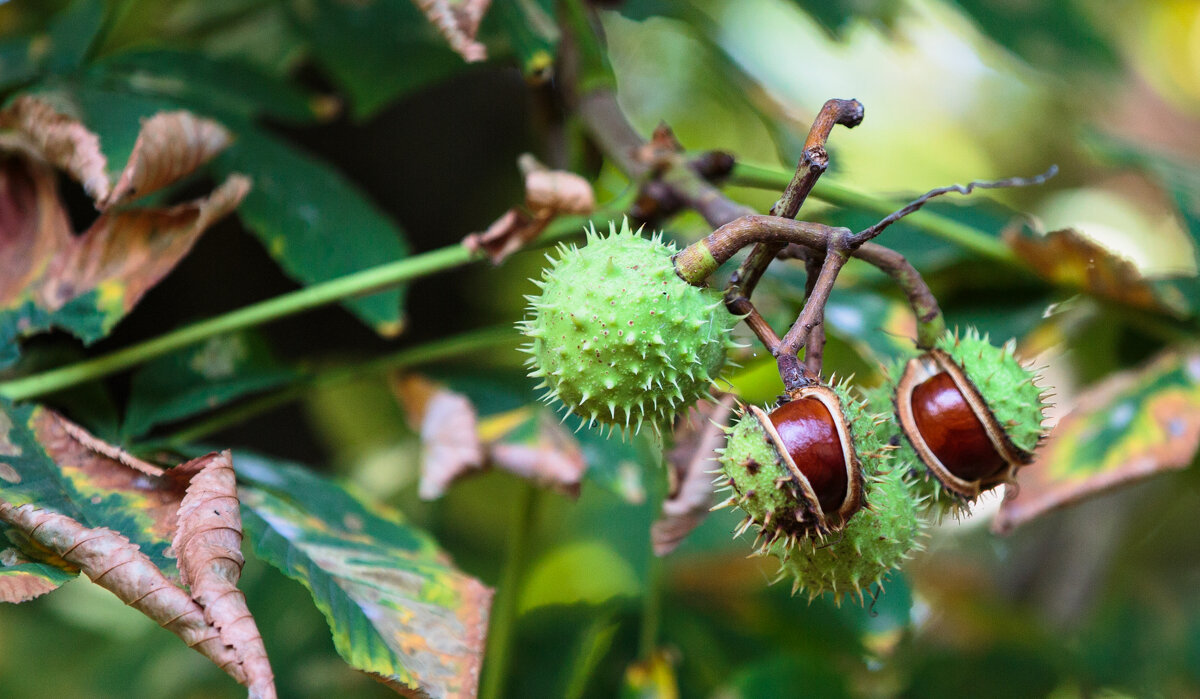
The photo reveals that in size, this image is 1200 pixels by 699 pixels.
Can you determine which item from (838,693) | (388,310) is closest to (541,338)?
(388,310)

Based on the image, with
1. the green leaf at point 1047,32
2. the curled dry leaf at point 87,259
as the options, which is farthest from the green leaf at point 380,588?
the green leaf at point 1047,32

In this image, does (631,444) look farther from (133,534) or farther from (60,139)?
(60,139)

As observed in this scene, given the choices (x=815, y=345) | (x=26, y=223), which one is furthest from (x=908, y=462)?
(x=26, y=223)

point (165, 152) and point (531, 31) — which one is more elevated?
point (531, 31)

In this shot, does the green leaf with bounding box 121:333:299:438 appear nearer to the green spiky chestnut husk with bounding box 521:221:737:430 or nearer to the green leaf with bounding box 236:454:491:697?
the green leaf with bounding box 236:454:491:697

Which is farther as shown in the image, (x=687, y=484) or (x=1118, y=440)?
(x=1118, y=440)

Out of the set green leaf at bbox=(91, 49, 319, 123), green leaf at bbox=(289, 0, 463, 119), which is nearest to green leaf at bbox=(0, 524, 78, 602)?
Answer: green leaf at bbox=(91, 49, 319, 123)

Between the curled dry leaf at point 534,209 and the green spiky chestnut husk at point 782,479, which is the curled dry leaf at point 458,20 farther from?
the green spiky chestnut husk at point 782,479

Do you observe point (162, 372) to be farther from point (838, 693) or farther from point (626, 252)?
point (838, 693)
